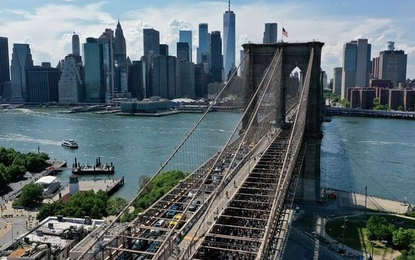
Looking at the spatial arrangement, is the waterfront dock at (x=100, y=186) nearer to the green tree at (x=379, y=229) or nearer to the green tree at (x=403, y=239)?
the green tree at (x=379, y=229)

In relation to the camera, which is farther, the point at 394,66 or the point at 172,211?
the point at 394,66

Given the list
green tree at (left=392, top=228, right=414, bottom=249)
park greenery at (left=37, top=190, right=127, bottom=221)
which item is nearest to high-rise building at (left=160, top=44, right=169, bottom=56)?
park greenery at (left=37, top=190, right=127, bottom=221)

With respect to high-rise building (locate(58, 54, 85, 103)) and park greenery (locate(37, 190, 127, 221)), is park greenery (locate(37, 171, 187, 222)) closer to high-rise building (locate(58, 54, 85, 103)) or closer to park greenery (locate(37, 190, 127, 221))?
park greenery (locate(37, 190, 127, 221))

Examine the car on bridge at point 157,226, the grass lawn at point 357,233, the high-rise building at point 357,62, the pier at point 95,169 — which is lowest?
the pier at point 95,169

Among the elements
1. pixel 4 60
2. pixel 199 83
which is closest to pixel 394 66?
pixel 199 83

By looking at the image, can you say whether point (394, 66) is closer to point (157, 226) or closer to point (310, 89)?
point (310, 89)

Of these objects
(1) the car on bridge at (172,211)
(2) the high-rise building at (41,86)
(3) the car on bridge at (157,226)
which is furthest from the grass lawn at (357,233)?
(2) the high-rise building at (41,86)
